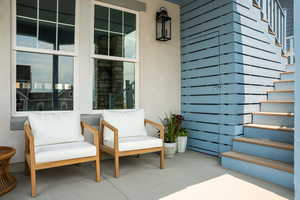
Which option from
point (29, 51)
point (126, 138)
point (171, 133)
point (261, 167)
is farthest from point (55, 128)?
point (261, 167)

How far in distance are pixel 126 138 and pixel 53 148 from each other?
99 centimetres

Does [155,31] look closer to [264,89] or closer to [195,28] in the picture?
[195,28]

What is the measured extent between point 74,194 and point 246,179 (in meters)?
2.05

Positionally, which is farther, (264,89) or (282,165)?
(264,89)

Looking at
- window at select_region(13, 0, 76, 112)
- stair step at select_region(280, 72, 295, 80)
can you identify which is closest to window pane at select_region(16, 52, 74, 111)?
window at select_region(13, 0, 76, 112)

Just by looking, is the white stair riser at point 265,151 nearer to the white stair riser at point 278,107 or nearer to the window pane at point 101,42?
the white stair riser at point 278,107

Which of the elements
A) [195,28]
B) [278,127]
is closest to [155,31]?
[195,28]

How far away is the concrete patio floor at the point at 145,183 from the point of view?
6.97 feet

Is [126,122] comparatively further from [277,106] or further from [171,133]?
[277,106]

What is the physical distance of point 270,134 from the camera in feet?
9.95

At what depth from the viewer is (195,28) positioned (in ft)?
13.1

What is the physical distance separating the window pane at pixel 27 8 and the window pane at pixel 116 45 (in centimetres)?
117

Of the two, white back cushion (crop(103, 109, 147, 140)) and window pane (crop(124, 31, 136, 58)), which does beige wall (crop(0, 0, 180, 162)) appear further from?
white back cushion (crop(103, 109, 147, 140))

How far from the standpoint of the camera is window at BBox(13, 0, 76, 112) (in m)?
2.84
